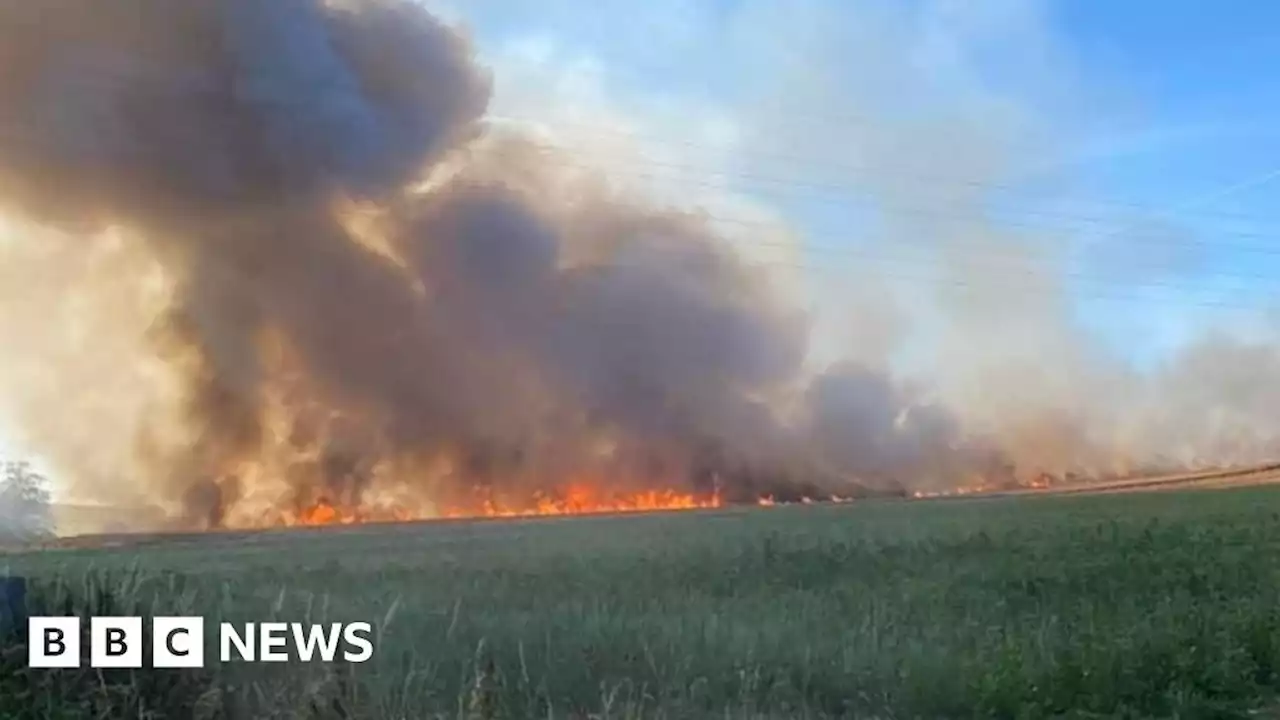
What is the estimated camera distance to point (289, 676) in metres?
6.34

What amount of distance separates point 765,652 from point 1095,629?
2992mm

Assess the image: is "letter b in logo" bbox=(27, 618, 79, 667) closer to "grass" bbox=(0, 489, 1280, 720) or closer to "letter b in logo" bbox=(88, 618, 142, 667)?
"letter b in logo" bbox=(88, 618, 142, 667)

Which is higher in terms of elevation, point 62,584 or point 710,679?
point 62,584

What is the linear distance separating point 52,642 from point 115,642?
1.02 ft

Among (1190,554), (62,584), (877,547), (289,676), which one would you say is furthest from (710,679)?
(877,547)

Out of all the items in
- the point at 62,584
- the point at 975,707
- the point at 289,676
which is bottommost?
the point at 975,707

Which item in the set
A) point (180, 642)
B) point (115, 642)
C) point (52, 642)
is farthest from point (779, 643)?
point (52, 642)

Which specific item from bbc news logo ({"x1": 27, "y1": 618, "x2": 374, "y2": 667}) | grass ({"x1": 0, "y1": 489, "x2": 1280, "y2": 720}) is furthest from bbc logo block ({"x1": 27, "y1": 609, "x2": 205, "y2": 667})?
grass ({"x1": 0, "y1": 489, "x2": 1280, "y2": 720})

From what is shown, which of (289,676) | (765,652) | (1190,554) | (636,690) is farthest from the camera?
(1190,554)

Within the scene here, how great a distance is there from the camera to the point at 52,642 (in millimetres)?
Result: 6031

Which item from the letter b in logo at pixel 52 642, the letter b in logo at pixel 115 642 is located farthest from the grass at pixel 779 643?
the letter b in logo at pixel 52 642

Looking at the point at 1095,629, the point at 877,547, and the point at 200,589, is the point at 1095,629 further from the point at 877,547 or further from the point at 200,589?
the point at 877,547

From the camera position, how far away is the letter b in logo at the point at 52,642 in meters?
5.96

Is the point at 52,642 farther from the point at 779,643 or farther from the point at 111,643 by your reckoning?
the point at 779,643
